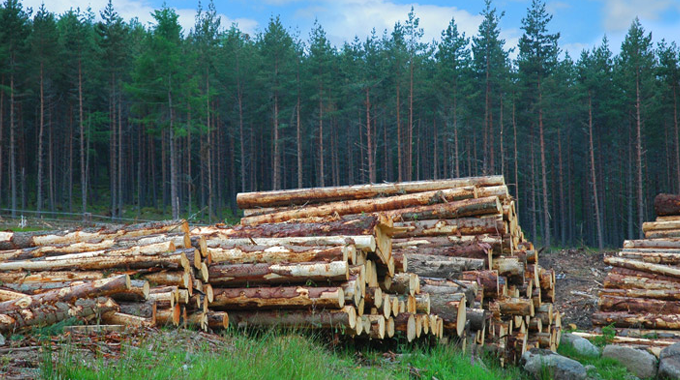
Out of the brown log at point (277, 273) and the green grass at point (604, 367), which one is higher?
the brown log at point (277, 273)

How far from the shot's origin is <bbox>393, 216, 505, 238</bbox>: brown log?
1028 cm

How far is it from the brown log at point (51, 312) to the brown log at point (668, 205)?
54.7 feet

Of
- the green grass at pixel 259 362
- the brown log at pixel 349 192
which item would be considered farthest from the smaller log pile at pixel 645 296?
the green grass at pixel 259 362

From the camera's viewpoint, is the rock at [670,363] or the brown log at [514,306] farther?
the brown log at [514,306]

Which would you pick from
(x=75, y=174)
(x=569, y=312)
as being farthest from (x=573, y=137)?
(x=75, y=174)

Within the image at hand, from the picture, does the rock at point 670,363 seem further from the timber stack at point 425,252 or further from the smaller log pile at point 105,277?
the smaller log pile at point 105,277

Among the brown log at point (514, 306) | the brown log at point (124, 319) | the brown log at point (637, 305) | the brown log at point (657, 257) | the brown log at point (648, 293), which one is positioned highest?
the brown log at point (124, 319)

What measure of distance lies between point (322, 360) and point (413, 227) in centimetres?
541

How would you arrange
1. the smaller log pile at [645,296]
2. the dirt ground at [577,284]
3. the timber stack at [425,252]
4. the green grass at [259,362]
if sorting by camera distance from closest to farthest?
the green grass at [259,362]
the timber stack at [425,252]
the smaller log pile at [645,296]
the dirt ground at [577,284]

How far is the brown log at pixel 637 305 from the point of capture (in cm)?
1279

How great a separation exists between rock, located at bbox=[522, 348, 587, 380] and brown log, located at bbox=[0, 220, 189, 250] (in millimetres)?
5463

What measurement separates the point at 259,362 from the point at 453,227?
6377 mm

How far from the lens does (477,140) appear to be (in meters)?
56.3

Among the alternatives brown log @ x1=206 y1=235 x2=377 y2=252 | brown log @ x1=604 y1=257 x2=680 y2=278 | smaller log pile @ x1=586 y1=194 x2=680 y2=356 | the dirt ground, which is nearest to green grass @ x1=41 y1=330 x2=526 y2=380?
brown log @ x1=206 y1=235 x2=377 y2=252
